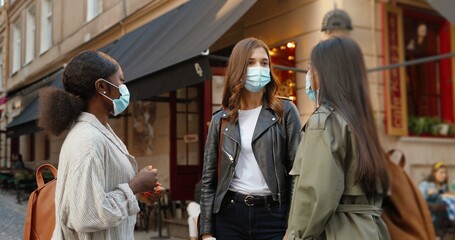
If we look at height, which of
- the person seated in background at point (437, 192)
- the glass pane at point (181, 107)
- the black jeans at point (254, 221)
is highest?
the glass pane at point (181, 107)

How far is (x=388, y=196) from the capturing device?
6.48ft

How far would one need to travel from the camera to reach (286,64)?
7.66m

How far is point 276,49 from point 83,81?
591 centimetres

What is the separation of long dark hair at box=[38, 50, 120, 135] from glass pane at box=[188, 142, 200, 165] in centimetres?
819

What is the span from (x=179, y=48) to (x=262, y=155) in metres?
4.02

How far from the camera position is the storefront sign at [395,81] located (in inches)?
283

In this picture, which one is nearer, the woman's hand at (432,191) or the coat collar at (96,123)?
the coat collar at (96,123)

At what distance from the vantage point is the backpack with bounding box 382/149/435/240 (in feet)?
6.40

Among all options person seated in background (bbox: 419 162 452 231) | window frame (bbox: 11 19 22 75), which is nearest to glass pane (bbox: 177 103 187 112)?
person seated in background (bbox: 419 162 452 231)

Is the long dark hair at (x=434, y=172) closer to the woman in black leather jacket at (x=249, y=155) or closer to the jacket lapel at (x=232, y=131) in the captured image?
the woman in black leather jacket at (x=249, y=155)

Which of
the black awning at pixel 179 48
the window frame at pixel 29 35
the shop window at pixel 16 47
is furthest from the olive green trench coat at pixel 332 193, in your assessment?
the shop window at pixel 16 47

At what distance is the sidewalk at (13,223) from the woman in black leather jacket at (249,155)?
599 cm

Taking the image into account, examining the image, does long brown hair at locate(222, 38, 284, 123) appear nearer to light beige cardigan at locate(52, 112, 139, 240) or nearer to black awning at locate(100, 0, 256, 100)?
light beige cardigan at locate(52, 112, 139, 240)

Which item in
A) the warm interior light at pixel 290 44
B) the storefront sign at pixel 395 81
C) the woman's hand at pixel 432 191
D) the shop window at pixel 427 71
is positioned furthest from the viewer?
the shop window at pixel 427 71
